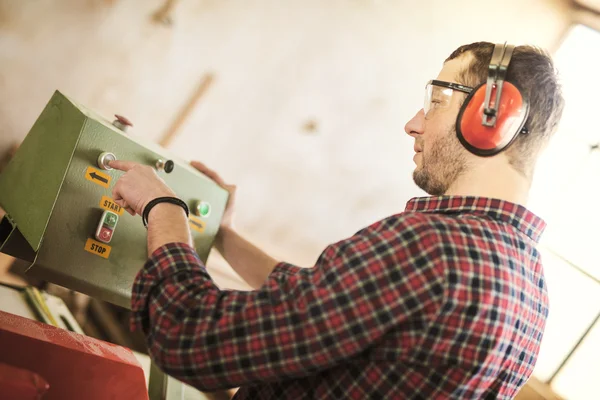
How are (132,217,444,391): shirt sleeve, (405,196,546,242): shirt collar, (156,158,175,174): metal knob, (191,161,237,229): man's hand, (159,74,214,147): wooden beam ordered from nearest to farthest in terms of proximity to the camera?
(132,217,444,391): shirt sleeve → (405,196,546,242): shirt collar → (156,158,175,174): metal knob → (191,161,237,229): man's hand → (159,74,214,147): wooden beam

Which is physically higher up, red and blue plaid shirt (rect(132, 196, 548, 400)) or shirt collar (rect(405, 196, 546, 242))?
shirt collar (rect(405, 196, 546, 242))

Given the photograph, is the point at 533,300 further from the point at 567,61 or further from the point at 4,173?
the point at 567,61

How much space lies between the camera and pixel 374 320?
710mm

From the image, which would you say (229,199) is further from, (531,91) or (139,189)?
(531,91)

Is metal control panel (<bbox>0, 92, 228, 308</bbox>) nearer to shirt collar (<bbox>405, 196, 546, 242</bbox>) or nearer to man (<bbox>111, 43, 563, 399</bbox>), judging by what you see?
man (<bbox>111, 43, 563, 399</bbox>)

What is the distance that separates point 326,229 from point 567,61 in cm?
114

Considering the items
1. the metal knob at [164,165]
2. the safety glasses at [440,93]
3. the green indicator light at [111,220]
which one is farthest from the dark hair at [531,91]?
the green indicator light at [111,220]

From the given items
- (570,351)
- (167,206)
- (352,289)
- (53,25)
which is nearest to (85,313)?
(53,25)

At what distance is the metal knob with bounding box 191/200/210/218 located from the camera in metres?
1.36

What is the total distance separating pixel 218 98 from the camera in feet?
5.75

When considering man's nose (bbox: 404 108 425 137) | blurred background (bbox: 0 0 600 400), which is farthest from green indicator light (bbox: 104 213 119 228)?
man's nose (bbox: 404 108 425 137)

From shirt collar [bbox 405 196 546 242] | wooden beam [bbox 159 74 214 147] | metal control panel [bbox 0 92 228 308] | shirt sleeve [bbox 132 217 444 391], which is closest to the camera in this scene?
shirt sleeve [bbox 132 217 444 391]

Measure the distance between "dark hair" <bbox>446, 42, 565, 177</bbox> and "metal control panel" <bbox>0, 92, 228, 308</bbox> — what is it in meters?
0.75

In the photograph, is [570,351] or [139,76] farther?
[570,351]
